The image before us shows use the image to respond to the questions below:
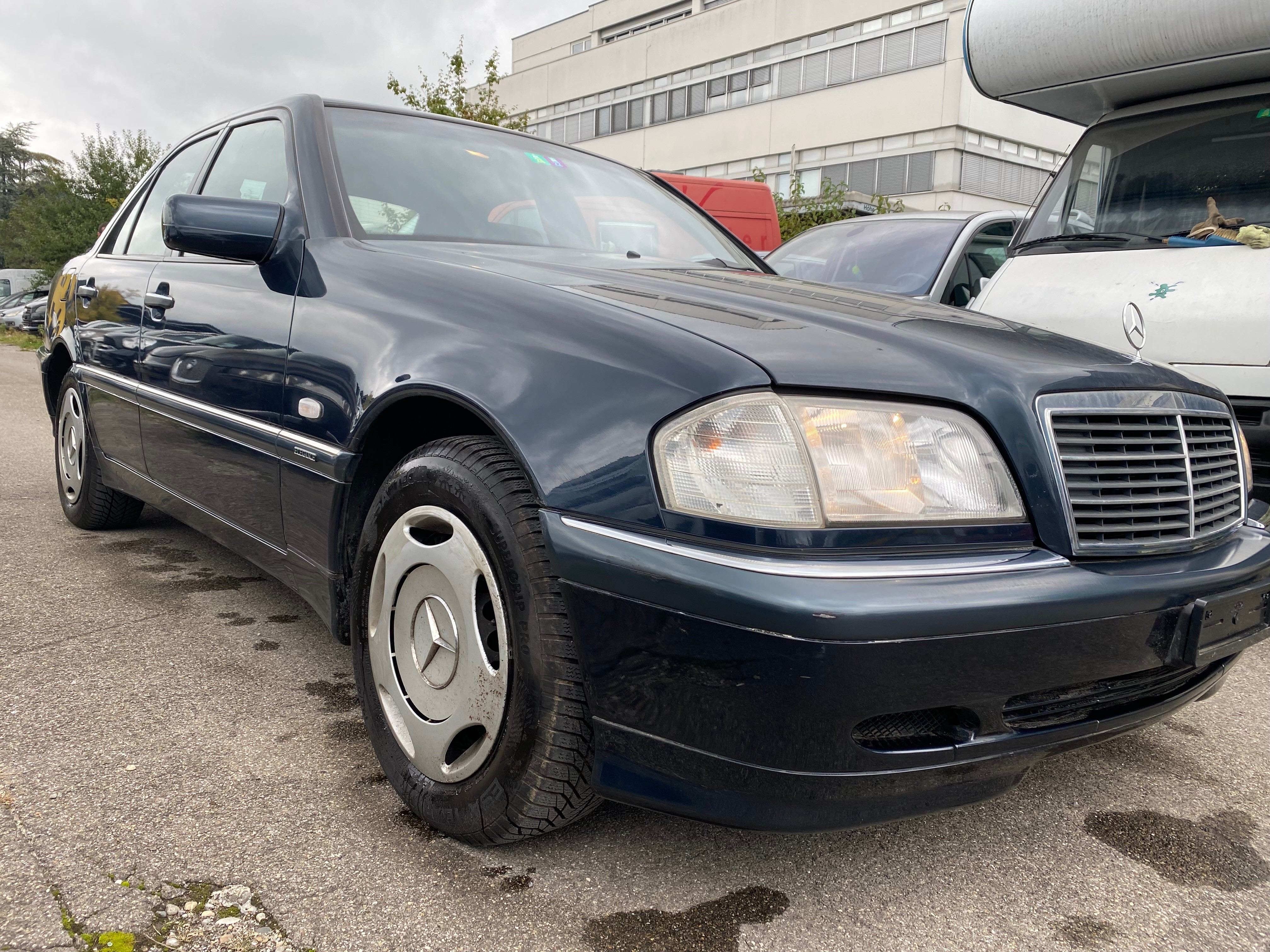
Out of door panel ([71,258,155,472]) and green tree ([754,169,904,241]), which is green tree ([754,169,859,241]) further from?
door panel ([71,258,155,472])

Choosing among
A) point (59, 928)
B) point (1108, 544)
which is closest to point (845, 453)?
point (1108, 544)

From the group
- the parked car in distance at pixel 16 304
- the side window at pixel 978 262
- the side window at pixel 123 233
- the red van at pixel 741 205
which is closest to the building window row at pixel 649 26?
the parked car in distance at pixel 16 304

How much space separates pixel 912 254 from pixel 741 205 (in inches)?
260

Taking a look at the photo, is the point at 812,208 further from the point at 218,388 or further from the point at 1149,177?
the point at 218,388

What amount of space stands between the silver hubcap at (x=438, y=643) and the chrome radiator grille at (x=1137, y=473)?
3.30ft

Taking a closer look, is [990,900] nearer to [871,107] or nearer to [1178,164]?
[1178,164]

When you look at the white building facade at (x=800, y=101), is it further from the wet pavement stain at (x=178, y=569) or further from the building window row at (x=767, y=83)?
the wet pavement stain at (x=178, y=569)

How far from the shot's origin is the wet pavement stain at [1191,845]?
196cm

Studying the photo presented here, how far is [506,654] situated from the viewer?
1787 millimetres

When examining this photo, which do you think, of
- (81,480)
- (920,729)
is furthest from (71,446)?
(920,729)

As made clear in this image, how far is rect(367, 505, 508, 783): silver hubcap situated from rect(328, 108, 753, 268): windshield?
0.94 m

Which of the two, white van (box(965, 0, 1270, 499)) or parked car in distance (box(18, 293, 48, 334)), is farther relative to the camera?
parked car in distance (box(18, 293, 48, 334))

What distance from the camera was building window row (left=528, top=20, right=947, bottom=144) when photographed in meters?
30.7

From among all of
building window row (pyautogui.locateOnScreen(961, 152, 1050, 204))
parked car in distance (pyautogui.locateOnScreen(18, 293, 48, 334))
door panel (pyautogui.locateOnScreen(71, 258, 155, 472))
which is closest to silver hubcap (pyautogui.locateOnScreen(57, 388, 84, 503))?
door panel (pyautogui.locateOnScreen(71, 258, 155, 472))
